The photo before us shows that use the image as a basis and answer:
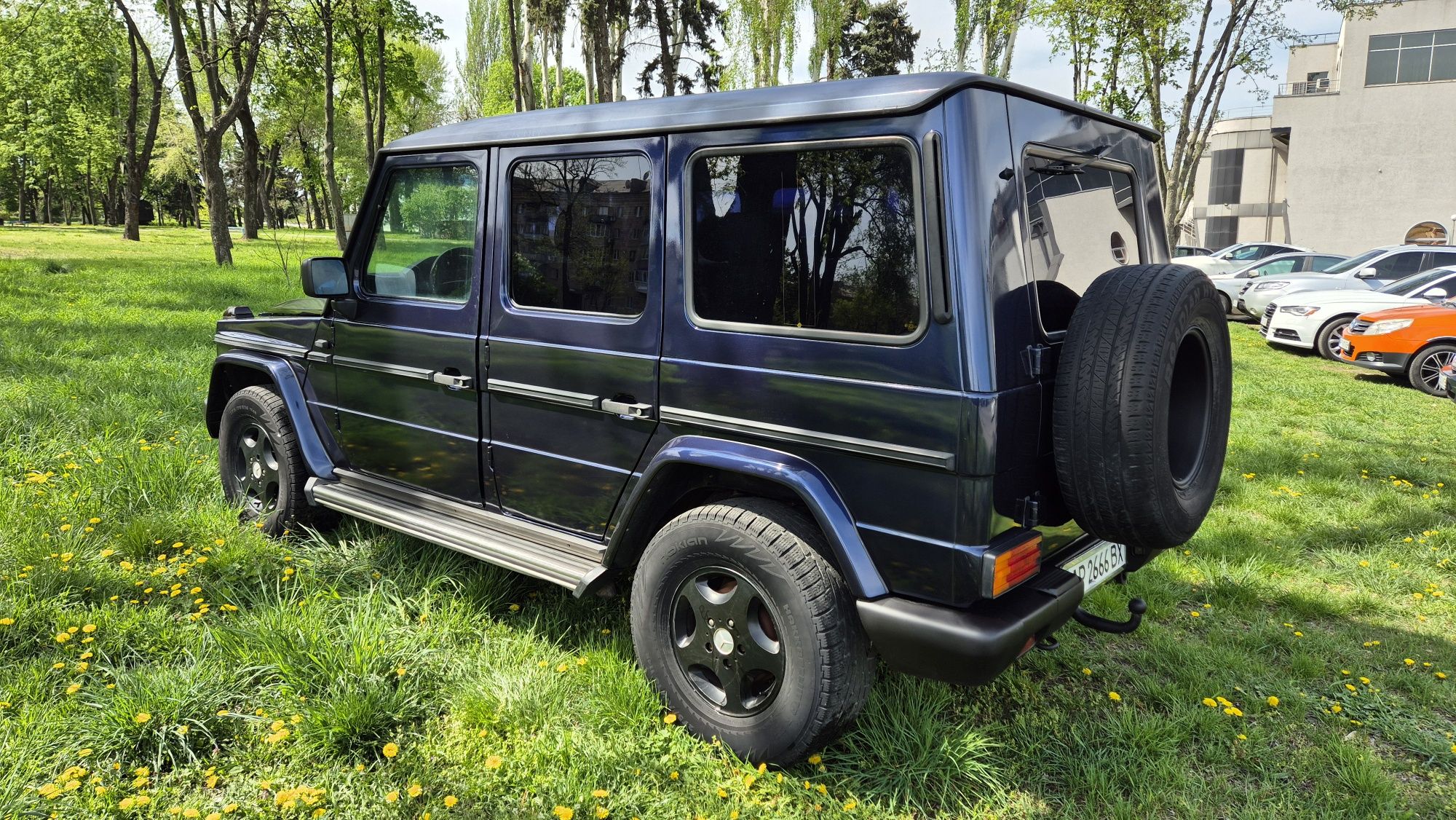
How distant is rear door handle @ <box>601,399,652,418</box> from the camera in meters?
3.07

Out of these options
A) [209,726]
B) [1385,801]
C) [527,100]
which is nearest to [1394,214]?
[527,100]

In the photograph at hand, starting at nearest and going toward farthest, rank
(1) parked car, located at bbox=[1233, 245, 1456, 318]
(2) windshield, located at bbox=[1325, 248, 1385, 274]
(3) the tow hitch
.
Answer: (3) the tow hitch, (1) parked car, located at bbox=[1233, 245, 1456, 318], (2) windshield, located at bbox=[1325, 248, 1385, 274]

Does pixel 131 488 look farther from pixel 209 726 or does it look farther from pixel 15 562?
pixel 209 726

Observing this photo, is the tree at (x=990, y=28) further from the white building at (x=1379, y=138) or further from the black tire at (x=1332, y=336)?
the white building at (x=1379, y=138)

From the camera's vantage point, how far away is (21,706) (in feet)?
9.68

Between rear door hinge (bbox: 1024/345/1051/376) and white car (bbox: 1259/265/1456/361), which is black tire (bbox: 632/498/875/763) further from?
white car (bbox: 1259/265/1456/361)

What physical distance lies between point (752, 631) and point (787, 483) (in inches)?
20.9

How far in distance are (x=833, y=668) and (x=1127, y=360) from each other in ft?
3.95

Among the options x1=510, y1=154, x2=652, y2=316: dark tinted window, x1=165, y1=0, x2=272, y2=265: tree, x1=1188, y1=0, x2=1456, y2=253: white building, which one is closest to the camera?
x1=510, y1=154, x2=652, y2=316: dark tinted window

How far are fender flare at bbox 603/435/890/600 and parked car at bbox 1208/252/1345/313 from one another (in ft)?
55.3

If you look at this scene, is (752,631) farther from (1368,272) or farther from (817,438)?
(1368,272)

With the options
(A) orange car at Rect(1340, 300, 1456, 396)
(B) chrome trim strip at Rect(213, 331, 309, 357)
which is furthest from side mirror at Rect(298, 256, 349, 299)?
(A) orange car at Rect(1340, 300, 1456, 396)

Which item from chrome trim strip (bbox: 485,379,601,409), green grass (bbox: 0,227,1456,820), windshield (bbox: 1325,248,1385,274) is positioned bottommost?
green grass (bbox: 0,227,1456,820)

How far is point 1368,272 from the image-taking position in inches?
583
